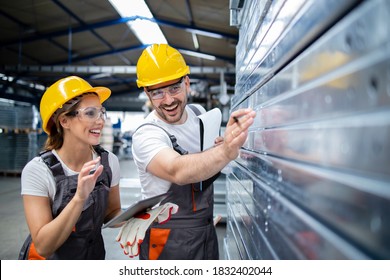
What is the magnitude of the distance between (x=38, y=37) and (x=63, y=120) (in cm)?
966

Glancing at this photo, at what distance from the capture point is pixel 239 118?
1.04 m

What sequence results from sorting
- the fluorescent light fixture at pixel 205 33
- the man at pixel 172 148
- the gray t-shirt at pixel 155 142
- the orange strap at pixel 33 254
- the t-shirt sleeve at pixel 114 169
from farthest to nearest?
the fluorescent light fixture at pixel 205 33 → the t-shirt sleeve at pixel 114 169 → the orange strap at pixel 33 254 → the man at pixel 172 148 → the gray t-shirt at pixel 155 142

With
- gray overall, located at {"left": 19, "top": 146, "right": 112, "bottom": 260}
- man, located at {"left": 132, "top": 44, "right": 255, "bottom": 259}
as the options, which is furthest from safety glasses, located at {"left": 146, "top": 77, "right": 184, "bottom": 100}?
gray overall, located at {"left": 19, "top": 146, "right": 112, "bottom": 260}

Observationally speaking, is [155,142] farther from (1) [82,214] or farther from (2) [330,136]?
(2) [330,136]

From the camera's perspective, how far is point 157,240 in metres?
1.78

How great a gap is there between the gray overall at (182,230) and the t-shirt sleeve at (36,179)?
663mm

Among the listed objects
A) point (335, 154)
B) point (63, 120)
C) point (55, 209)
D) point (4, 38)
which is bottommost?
point (55, 209)

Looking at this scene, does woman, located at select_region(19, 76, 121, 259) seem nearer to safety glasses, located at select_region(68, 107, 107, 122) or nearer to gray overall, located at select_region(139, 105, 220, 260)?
safety glasses, located at select_region(68, 107, 107, 122)

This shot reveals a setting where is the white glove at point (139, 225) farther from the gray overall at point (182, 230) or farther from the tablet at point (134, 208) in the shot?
the gray overall at point (182, 230)

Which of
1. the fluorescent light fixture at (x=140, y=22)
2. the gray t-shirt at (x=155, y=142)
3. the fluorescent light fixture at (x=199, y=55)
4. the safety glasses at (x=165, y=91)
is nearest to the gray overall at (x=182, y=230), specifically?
the gray t-shirt at (x=155, y=142)

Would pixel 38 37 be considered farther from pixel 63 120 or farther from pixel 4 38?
pixel 63 120

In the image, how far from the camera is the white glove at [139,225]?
155 cm
